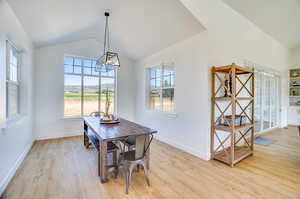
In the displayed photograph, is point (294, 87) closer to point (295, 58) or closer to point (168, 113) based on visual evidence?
point (295, 58)

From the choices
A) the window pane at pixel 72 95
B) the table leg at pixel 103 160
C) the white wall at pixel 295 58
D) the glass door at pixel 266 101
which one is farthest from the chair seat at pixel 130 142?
the white wall at pixel 295 58

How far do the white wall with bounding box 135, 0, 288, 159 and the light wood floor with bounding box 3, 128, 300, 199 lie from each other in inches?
21.1

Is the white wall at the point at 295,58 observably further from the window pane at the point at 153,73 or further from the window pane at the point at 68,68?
the window pane at the point at 68,68

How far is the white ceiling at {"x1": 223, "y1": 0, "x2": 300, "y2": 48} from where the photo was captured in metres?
3.26

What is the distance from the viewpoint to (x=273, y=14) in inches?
145

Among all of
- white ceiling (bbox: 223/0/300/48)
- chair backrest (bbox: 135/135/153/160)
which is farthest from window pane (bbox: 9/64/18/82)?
white ceiling (bbox: 223/0/300/48)

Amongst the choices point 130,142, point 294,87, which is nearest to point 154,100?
point 130,142

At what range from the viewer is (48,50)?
4.11 m

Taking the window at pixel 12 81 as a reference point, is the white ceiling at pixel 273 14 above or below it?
above

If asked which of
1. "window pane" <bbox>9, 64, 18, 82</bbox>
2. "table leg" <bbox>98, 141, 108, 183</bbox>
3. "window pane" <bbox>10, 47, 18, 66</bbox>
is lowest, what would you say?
"table leg" <bbox>98, 141, 108, 183</bbox>

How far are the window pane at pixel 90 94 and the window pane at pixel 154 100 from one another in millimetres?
1879

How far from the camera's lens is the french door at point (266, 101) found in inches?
173

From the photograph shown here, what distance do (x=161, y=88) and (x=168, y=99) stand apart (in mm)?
454

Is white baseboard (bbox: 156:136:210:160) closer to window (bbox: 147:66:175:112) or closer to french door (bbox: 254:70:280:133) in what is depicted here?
window (bbox: 147:66:175:112)
